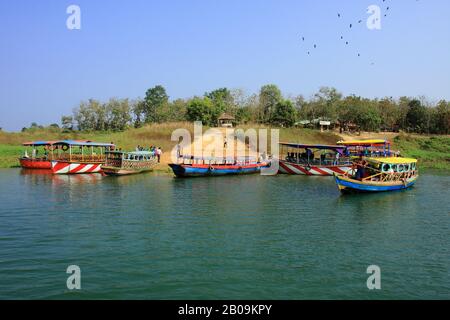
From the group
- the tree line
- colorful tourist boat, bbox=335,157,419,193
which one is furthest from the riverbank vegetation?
colorful tourist boat, bbox=335,157,419,193

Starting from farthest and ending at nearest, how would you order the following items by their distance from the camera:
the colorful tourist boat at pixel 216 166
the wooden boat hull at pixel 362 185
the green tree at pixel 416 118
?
the green tree at pixel 416 118
the colorful tourist boat at pixel 216 166
the wooden boat hull at pixel 362 185

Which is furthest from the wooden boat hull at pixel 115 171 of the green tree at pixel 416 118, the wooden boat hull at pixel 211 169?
the green tree at pixel 416 118

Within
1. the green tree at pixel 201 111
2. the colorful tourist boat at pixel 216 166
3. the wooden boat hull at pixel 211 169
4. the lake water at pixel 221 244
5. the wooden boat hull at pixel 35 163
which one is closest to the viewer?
the lake water at pixel 221 244

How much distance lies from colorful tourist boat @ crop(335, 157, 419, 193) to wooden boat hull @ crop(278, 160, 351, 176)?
8.55 metres

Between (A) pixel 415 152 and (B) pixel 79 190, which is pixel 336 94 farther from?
(B) pixel 79 190

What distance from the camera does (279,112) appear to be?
250 feet

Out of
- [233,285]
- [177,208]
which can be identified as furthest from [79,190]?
[233,285]

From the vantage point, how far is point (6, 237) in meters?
18.4

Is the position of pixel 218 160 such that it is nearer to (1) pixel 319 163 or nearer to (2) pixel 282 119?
(1) pixel 319 163

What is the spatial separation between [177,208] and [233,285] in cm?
1173

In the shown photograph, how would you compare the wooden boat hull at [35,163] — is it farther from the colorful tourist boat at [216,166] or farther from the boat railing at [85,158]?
the colorful tourist boat at [216,166]

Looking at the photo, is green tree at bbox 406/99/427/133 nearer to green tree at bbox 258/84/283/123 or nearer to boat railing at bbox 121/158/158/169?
green tree at bbox 258/84/283/123

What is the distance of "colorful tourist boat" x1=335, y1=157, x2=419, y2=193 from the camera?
97.3 ft

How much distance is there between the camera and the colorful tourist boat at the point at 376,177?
2967 cm
